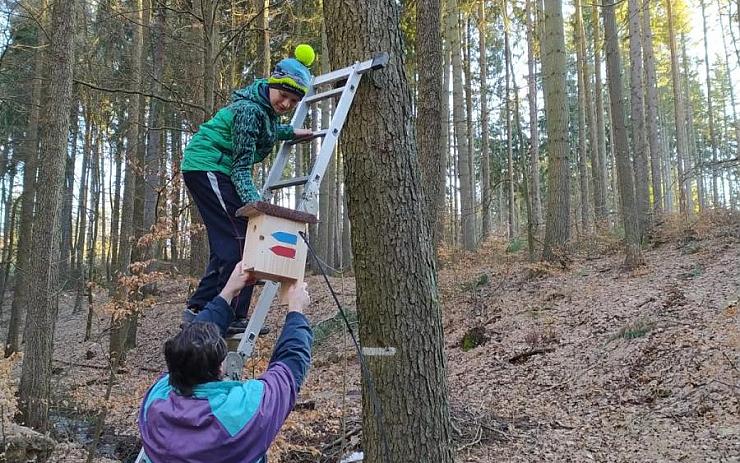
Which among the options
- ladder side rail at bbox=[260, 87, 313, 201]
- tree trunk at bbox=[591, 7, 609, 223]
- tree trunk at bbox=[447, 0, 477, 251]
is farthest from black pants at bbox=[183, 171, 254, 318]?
tree trunk at bbox=[591, 7, 609, 223]

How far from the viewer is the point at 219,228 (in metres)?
3.51

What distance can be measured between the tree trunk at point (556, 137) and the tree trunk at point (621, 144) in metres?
0.91

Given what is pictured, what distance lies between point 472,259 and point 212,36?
839 centimetres

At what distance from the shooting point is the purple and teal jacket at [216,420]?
195cm

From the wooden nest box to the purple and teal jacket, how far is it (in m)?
0.69

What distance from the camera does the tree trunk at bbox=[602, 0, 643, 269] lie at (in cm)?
1053

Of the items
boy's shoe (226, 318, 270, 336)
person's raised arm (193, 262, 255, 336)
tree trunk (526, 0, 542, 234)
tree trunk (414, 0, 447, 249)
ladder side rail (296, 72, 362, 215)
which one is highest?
tree trunk (526, 0, 542, 234)

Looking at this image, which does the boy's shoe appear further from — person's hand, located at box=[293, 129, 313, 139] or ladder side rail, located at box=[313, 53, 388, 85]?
ladder side rail, located at box=[313, 53, 388, 85]

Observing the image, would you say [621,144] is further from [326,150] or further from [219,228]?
[219,228]

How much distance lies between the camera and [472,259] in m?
14.2

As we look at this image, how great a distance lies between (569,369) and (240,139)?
602 cm

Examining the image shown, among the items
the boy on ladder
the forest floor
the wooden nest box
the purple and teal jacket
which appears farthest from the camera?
the forest floor

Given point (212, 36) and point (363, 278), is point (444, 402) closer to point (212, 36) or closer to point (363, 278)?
point (363, 278)

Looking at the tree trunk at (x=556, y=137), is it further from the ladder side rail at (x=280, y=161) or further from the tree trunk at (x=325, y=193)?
the ladder side rail at (x=280, y=161)
